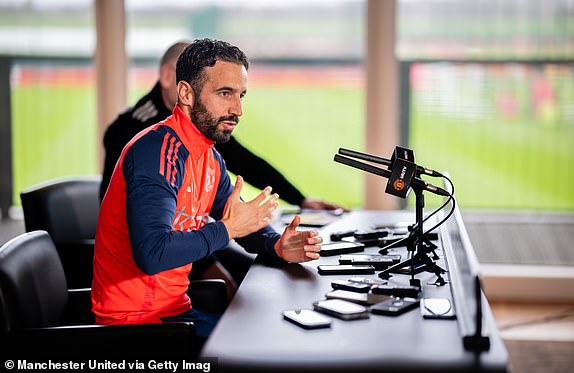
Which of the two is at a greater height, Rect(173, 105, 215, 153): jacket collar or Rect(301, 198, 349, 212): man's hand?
Rect(173, 105, 215, 153): jacket collar

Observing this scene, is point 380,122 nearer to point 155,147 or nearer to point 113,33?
point 113,33

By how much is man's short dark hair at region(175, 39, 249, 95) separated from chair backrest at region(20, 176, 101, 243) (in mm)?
1156

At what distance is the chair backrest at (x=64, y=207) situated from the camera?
3080 mm

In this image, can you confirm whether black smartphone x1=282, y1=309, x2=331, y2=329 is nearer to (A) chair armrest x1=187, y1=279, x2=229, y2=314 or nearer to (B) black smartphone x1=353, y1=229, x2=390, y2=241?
(A) chair armrest x1=187, y1=279, x2=229, y2=314

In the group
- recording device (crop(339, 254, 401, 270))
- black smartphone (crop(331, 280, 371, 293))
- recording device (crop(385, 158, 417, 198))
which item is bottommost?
black smartphone (crop(331, 280, 371, 293))

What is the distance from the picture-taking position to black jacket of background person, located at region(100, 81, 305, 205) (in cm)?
325

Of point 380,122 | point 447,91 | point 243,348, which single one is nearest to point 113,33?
point 380,122

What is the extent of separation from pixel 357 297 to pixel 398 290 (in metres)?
0.13

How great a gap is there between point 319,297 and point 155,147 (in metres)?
0.61

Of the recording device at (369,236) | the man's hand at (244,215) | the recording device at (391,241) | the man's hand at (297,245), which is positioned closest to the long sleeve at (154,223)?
the man's hand at (244,215)

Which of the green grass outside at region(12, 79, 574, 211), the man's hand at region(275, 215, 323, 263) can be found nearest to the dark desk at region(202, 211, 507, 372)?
the man's hand at region(275, 215, 323, 263)

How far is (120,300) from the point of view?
84.2 inches

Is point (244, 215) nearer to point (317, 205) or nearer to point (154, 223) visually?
point (154, 223)

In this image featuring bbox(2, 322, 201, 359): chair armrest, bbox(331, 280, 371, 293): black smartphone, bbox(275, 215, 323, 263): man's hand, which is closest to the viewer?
bbox(2, 322, 201, 359): chair armrest
